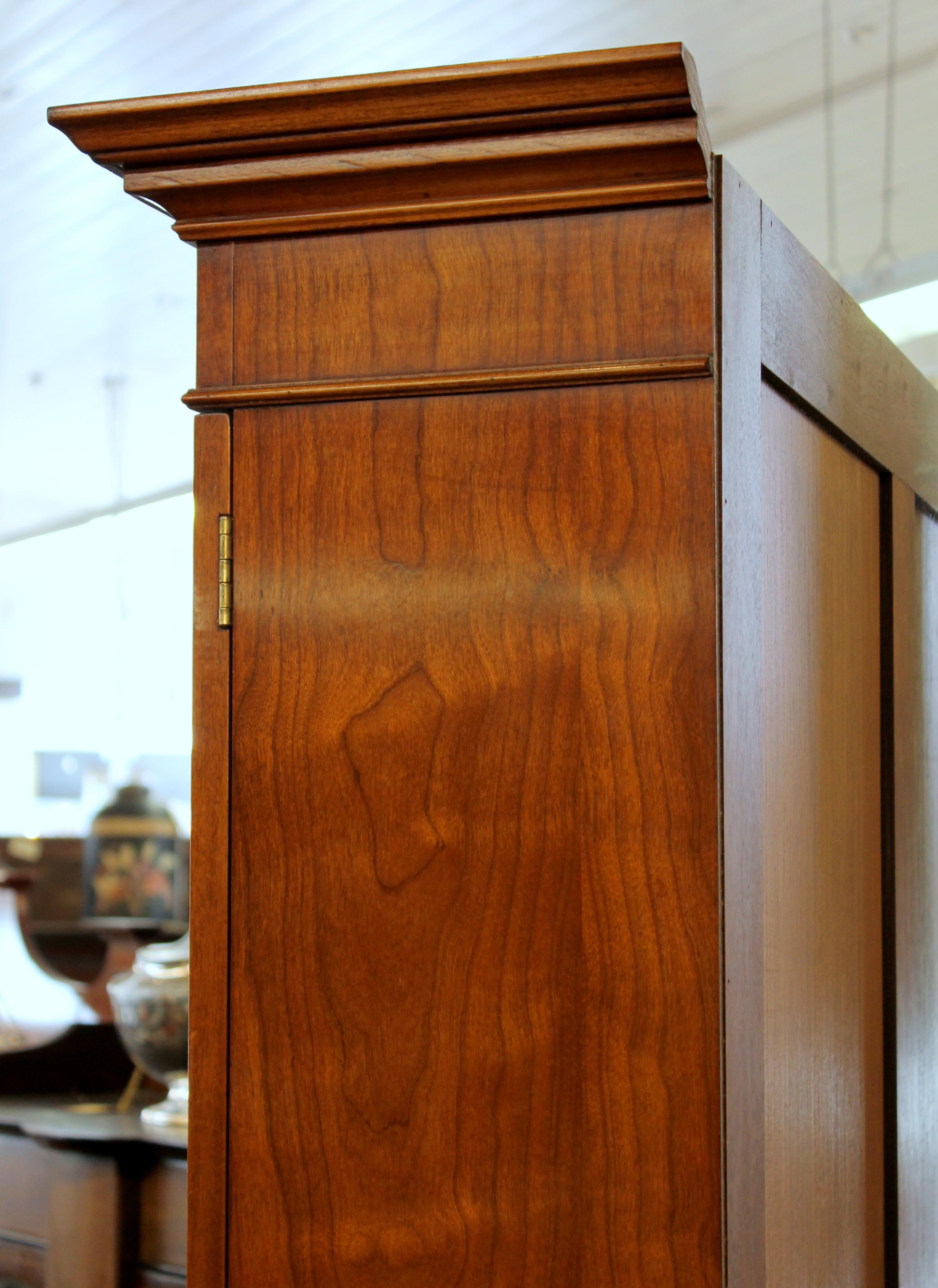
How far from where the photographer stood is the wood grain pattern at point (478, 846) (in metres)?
0.64

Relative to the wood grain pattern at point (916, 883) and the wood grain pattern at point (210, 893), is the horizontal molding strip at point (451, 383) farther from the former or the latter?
the wood grain pattern at point (916, 883)

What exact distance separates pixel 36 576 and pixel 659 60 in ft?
30.4

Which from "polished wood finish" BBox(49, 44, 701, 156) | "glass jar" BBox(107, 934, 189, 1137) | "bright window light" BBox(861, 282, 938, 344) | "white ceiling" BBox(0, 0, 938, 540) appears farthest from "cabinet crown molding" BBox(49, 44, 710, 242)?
"bright window light" BBox(861, 282, 938, 344)

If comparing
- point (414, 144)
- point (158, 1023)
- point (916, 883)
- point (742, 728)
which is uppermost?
point (414, 144)

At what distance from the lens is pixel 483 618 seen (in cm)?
67

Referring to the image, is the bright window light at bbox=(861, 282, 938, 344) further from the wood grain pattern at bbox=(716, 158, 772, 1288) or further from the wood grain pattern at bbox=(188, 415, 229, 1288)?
the wood grain pattern at bbox=(188, 415, 229, 1288)

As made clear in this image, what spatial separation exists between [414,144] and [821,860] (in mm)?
512

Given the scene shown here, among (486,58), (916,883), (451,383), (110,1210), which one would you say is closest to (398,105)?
(451,383)

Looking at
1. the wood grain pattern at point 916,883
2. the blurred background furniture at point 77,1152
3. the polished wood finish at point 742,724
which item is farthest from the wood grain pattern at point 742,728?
the blurred background furniture at point 77,1152

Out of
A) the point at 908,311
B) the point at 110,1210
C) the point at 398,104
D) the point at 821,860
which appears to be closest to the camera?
the point at 398,104

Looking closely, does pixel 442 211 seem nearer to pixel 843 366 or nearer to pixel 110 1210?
pixel 843 366

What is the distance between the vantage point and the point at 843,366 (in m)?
0.95

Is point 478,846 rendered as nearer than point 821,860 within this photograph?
Yes

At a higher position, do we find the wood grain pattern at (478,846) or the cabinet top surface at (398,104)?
the cabinet top surface at (398,104)
